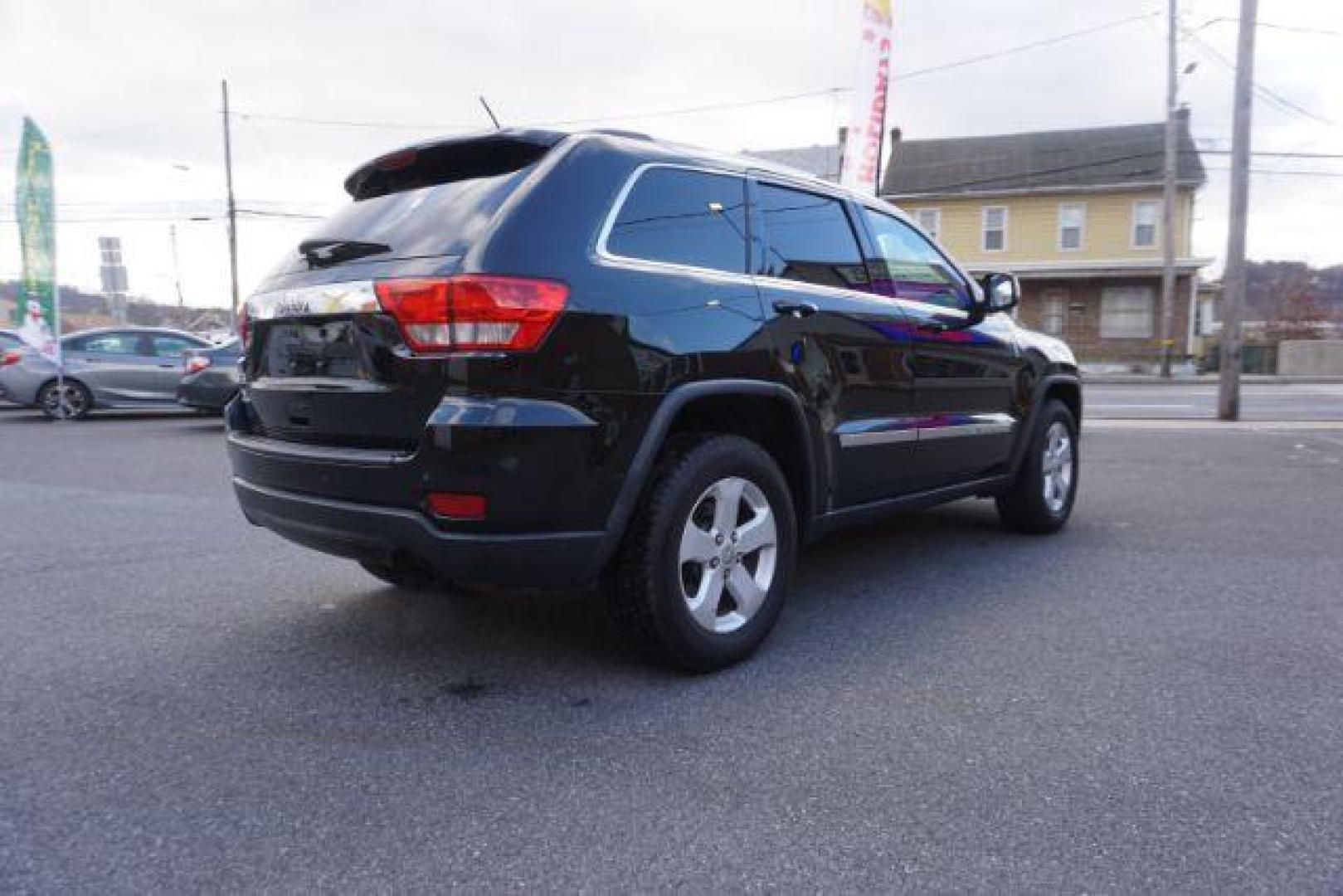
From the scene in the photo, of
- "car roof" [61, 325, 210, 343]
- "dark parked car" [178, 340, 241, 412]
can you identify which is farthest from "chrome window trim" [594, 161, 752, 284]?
"car roof" [61, 325, 210, 343]

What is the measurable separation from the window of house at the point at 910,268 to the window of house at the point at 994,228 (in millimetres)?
28041

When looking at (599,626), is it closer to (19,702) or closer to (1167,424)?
(19,702)

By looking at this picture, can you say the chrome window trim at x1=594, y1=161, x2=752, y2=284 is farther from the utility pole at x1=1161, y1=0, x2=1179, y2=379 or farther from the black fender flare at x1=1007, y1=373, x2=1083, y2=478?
the utility pole at x1=1161, y1=0, x2=1179, y2=379

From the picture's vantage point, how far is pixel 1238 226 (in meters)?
13.2

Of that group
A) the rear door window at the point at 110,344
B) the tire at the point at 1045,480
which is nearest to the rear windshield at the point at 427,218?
the tire at the point at 1045,480

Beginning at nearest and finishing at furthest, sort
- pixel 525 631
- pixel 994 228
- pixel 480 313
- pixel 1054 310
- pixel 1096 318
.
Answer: pixel 480 313 < pixel 525 631 < pixel 1096 318 < pixel 1054 310 < pixel 994 228

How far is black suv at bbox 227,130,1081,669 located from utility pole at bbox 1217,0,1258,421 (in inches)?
451

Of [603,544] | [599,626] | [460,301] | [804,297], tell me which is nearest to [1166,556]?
[804,297]

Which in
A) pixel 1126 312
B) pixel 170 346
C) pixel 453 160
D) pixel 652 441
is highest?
pixel 1126 312

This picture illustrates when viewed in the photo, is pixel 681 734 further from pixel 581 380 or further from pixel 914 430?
pixel 914 430

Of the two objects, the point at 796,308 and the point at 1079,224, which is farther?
the point at 1079,224

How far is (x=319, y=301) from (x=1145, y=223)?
3119 cm

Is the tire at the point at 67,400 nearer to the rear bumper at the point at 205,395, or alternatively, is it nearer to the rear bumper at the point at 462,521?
the rear bumper at the point at 205,395

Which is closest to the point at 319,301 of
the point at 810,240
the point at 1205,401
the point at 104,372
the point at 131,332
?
the point at 810,240
